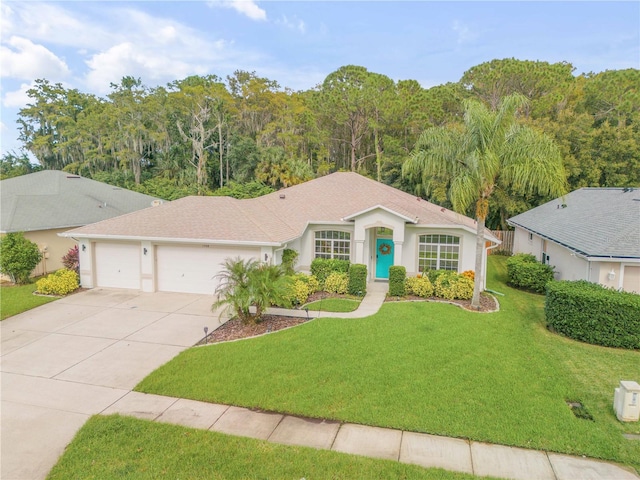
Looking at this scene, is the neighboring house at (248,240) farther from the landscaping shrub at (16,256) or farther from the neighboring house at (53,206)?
the neighboring house at (53,206)

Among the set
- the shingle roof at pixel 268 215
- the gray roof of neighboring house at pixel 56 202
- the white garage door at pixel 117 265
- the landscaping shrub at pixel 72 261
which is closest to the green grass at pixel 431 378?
the shingle roof at pixel 268 215

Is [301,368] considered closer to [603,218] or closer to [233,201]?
[233,201]

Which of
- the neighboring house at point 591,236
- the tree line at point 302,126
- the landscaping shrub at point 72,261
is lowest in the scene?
the landscaping shrub at point 72,261

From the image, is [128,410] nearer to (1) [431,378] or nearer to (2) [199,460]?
(2) [199,460]

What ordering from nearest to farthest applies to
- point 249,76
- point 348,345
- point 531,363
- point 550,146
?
point 531,363
point 348,345
point 550,146
point 249,76

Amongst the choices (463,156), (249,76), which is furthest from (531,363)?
(249,76)

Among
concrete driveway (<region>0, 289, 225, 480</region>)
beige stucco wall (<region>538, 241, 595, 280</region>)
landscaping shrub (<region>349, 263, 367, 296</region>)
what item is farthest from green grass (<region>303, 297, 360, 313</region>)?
beige stucco wall (<region>538, 241, 595, 280</region>)

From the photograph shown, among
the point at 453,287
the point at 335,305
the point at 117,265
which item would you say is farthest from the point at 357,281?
the point at 117,265
